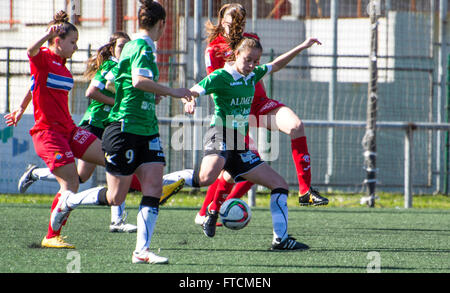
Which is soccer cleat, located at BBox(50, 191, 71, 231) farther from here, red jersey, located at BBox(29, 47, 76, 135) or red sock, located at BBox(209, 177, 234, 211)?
red sock, located at BBox(209, 177, 234, 211)

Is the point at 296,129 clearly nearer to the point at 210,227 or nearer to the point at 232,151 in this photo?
the point at 232,151

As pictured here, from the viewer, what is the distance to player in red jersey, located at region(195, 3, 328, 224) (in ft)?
21.2

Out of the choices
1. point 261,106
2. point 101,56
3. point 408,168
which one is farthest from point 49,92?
point 408,168

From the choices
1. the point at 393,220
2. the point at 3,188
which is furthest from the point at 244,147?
the point at 3,188

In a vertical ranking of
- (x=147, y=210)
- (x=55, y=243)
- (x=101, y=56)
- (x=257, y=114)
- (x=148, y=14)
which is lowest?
(x=55, y=243)

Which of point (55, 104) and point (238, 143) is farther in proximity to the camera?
point (55, 104)

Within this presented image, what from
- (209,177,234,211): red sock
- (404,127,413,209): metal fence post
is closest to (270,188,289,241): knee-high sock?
(209,177,234,211): red sock

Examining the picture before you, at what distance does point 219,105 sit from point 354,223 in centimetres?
304

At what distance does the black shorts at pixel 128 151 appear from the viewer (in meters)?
5.04

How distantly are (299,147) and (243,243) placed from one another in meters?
1.02

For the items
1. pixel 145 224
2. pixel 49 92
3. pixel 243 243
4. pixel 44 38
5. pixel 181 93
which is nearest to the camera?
pixel 181 93

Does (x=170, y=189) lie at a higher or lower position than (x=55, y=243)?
higher

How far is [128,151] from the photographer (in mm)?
5043

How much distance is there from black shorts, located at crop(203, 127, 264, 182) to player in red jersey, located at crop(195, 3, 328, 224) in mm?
671
